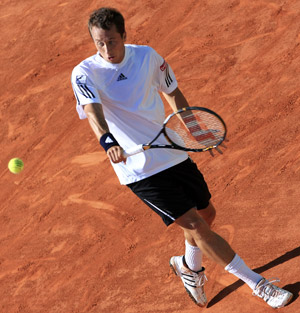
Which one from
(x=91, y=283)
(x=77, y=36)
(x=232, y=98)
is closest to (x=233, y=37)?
(x=232, y=98)

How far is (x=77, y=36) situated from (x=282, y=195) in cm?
548

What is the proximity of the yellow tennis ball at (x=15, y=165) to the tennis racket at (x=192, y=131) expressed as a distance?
307 centimetres

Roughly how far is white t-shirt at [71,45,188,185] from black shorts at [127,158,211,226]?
62mm

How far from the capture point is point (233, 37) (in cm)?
888

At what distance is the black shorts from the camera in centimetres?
484

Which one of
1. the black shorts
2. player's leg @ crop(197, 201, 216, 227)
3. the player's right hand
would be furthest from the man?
the player's right hand

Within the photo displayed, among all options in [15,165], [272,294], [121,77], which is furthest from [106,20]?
[15,165]

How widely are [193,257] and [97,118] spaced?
166 centimetres

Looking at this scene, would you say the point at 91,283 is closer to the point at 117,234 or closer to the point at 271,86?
the point at 117,234

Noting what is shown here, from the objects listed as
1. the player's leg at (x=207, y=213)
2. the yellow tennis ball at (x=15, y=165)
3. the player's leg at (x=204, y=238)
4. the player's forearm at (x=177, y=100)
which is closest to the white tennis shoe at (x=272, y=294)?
the player's leg at (x=204, y=238)

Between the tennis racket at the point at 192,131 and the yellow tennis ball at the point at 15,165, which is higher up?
the tennis racket at the point at 192,131

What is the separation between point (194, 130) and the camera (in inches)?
198

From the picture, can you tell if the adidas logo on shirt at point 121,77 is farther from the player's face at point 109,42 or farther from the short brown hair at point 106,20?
the short brown hair at point 106,20

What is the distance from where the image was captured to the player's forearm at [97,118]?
14.6 feet
